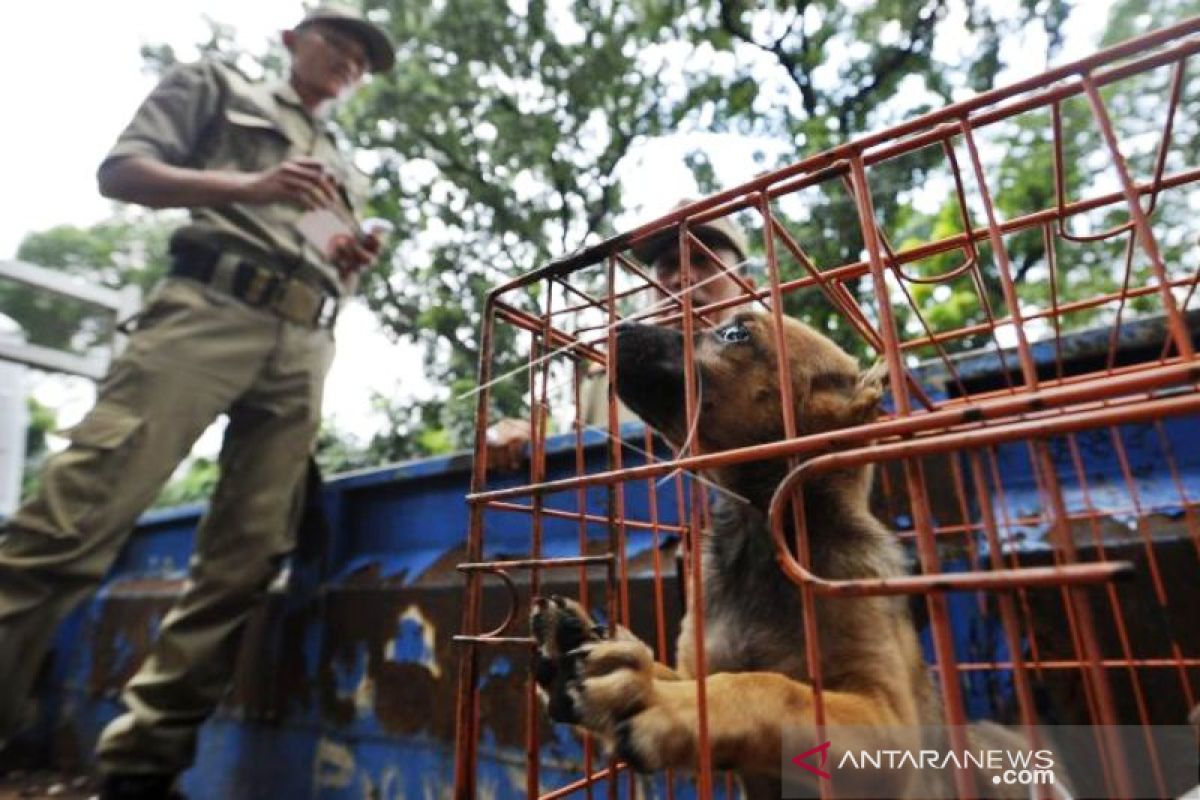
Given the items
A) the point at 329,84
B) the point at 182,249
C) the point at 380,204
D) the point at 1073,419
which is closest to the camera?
the point at 1073,419

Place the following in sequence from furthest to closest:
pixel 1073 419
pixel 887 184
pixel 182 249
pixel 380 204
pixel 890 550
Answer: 1. pixel 380 204
2. pixel 887 184
3. pixel 182 249
4. pixel 890 550
5. pixel 1073 419

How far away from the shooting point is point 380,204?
13.4 meters

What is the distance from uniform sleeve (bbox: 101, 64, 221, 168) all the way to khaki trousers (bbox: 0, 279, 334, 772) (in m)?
0.62

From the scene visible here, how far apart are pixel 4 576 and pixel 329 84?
2975 mm

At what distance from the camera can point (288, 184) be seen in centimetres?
307

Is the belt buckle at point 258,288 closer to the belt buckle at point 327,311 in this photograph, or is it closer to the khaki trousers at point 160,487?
the khaki trousers at point 160,487

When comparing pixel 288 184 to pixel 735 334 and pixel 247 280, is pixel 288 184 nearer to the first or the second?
pixel 247 280

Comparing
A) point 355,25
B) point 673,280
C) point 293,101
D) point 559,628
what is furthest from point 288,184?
point 559,628

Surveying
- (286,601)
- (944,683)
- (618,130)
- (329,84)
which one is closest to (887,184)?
(618,130)

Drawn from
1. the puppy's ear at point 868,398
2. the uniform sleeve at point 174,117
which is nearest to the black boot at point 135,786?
the uniform sleeve at point 174,117

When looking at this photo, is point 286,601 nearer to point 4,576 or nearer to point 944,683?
point 4,576

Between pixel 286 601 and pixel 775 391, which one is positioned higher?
pixel 775 391

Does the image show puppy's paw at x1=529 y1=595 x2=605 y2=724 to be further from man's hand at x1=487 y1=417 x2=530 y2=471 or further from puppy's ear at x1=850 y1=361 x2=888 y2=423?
man's hand at x1=487 y1=417 x2=530 y2=471

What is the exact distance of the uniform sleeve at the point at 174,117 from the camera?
3.05 meters
